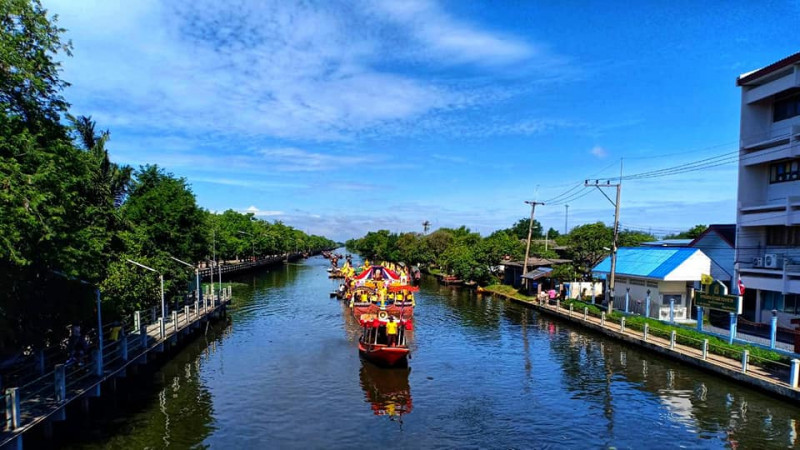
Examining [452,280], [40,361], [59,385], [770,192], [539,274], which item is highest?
[770,192]

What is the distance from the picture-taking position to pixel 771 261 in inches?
1325

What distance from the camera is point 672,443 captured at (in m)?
18.7

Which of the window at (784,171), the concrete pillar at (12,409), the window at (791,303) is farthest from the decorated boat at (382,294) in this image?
the concrete pillar at (12,409)

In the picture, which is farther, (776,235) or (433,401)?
(776,235)

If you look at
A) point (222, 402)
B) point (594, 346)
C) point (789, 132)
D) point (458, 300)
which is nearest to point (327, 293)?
point (458, 300)

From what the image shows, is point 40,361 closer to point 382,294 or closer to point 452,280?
point 382,294

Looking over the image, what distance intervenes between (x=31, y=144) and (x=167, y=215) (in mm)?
26479

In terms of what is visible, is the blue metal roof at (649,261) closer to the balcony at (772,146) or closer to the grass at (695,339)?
the grass at (695,339)

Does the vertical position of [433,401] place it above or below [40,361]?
below

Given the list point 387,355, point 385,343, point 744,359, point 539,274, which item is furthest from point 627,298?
point 387,355

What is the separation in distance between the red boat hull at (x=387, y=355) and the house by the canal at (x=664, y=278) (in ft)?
68.5

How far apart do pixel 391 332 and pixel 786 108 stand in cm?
3156

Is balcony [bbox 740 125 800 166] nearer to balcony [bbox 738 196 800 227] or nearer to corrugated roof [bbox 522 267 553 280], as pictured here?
balcony [bbox 738 196 800 227]

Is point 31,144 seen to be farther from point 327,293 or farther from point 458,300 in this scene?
point 327,293
